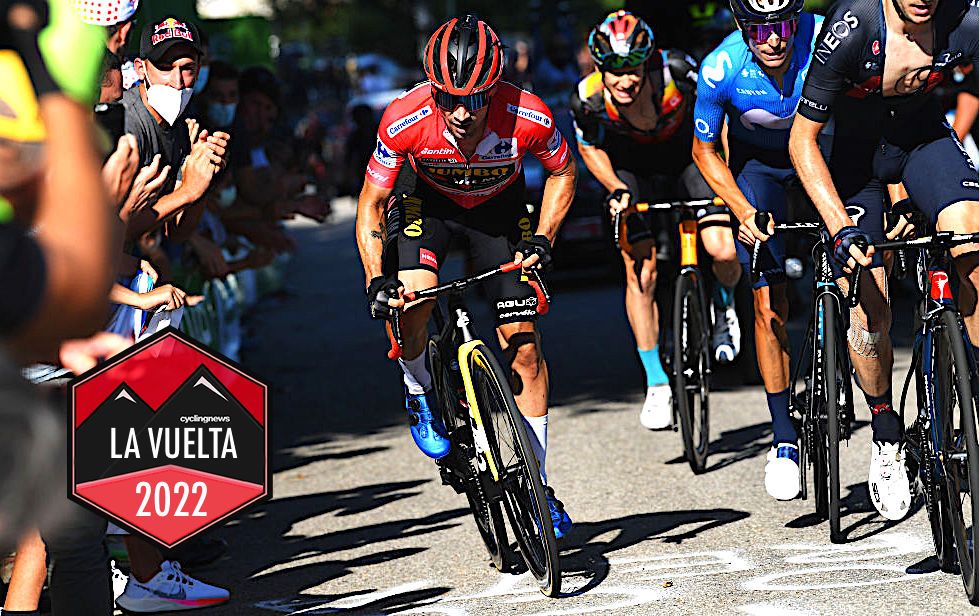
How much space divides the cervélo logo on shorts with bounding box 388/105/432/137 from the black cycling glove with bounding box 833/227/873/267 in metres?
1.68

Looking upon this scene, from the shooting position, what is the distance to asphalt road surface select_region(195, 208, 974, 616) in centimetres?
564

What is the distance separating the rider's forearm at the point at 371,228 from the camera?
640cm

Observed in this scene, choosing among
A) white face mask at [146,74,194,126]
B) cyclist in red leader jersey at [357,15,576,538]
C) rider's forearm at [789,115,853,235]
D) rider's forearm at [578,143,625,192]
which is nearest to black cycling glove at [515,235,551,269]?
cyclist in red leader jersey at [357,15,576,538]

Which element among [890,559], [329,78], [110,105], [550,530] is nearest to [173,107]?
[110,105]

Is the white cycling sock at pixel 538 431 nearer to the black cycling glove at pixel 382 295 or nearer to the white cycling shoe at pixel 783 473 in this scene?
the black cycling glove at pixel 382 295

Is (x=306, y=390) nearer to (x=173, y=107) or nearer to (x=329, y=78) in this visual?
(x=173, y=107)

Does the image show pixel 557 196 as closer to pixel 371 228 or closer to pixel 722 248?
pixel 371 228

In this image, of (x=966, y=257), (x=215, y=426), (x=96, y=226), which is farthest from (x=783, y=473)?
(x=96, y=226)

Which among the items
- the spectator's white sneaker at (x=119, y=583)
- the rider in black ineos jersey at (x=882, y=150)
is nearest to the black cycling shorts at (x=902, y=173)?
the rider in black ineos jersey at (x=882, y=150)

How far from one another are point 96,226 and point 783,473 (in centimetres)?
506

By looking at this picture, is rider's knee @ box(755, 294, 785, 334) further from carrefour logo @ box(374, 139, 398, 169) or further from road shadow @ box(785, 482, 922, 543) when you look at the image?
carrefour logo @ box(374, 139, 398, 169)

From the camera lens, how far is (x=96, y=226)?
7.79 ft

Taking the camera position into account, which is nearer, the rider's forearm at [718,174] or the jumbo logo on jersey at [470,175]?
the jumbo logo on jersey at [470,175]

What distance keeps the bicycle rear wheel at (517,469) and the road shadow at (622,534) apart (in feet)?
A: 0.79
